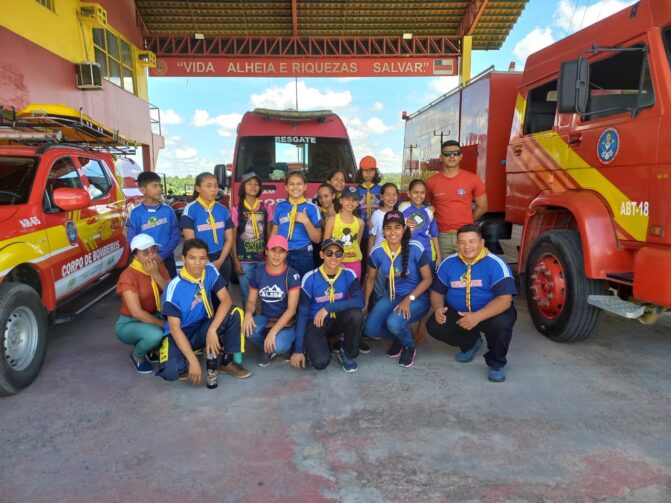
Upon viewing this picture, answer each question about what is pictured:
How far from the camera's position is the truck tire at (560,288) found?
12.2ft

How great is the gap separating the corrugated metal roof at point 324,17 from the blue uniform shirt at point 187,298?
45.2 ft

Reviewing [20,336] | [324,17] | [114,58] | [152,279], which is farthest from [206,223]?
[324,17]

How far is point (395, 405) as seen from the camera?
3.04 meters

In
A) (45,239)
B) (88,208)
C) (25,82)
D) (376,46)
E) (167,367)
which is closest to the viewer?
(167,367)

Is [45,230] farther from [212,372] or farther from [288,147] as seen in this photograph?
[288,147]

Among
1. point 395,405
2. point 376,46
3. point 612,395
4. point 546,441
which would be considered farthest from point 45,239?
point 376,46

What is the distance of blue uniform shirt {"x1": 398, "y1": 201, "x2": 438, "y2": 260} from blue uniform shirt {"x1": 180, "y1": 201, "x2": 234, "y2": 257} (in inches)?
67.6

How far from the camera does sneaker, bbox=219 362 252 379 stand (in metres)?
3.47

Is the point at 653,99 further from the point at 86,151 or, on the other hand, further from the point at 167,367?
the point at 86,151

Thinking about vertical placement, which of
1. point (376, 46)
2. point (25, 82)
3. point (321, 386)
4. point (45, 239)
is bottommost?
point (321, 386)

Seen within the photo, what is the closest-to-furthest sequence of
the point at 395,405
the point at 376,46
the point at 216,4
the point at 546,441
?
the point at 546,441, the point at 395,405, the point at 216,4, the point at 376,46

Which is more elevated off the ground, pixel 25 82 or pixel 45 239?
pixel 25 82

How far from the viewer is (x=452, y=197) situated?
177 inches

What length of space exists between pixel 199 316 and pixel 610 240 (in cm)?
314
